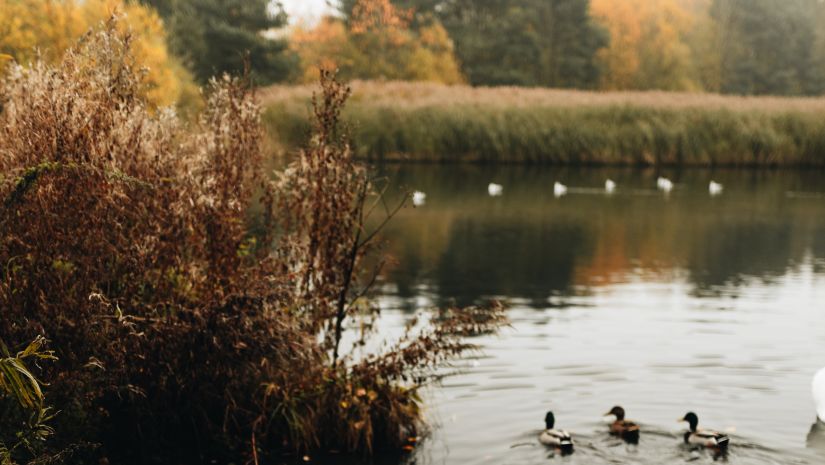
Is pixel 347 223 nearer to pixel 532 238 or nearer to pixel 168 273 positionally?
pixel 168 273

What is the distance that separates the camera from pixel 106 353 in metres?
7.65

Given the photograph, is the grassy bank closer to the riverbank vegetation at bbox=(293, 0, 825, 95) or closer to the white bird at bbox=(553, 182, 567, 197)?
the white bird at bbox=(553, 182, 567, 197)

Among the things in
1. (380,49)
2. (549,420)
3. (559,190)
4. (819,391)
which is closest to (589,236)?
(559,190)

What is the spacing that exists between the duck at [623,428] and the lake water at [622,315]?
0.11 meters

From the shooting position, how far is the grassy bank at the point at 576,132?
4116 centimetres

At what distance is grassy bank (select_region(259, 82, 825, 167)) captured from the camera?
41.2m

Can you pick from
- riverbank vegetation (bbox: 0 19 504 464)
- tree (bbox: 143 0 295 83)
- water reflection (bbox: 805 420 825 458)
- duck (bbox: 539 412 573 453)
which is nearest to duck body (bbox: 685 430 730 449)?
water reflection (bbox: 805 420 825 458)

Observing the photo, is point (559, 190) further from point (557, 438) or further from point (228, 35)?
point (228, 35)

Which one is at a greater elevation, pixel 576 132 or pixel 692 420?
pixel 576 132

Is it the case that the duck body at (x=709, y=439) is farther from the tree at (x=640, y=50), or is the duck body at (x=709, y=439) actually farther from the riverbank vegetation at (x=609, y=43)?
the tree at (x=640, y=50)

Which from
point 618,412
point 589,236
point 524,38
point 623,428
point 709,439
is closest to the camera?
point 709,439

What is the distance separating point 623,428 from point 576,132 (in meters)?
32.6

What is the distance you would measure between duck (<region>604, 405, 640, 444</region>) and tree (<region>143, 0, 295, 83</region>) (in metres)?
44.4

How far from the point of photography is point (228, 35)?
175 feet
